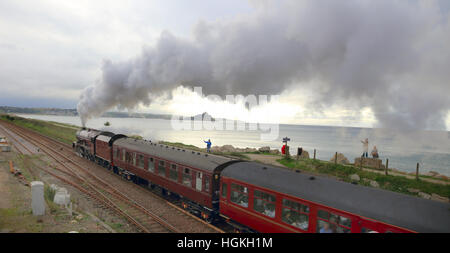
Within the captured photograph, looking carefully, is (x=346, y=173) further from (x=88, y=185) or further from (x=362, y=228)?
(x=88, y=185)

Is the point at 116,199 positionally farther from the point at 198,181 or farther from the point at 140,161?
the point at 198,181

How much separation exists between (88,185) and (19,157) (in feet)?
42.0

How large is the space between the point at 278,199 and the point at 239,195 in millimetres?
2097

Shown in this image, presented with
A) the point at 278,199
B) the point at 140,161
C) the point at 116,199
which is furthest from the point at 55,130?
the point at 278,199

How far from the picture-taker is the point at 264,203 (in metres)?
10.2

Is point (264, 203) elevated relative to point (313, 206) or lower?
lower

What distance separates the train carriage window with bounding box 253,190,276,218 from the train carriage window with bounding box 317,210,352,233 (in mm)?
1865

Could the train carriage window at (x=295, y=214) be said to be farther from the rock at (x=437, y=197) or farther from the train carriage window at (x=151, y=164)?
the train carriage window at (x=151, y=164)

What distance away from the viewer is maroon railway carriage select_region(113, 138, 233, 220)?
12.6 meters

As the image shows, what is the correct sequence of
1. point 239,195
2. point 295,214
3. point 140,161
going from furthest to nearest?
point 140,161, point 239,195, point 295,214

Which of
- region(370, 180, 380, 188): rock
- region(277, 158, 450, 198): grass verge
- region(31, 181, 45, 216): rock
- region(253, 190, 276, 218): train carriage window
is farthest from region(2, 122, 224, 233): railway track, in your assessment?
region(370, 180, 380, 188): rock

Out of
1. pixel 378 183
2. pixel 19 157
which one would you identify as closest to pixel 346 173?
pixel 378 183

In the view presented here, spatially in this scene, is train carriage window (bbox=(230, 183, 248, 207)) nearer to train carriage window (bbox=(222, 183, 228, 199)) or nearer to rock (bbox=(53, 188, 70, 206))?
train carriage window (bbox=(222, 183, 228, 199))
